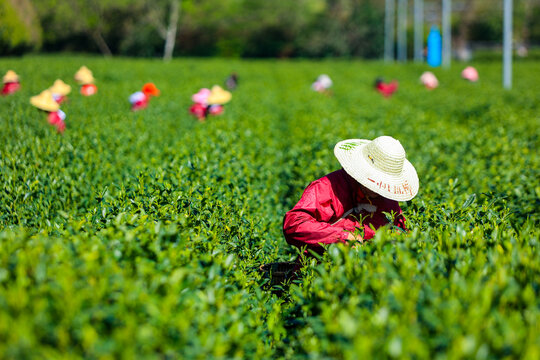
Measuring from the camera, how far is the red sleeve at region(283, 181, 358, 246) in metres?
3.54

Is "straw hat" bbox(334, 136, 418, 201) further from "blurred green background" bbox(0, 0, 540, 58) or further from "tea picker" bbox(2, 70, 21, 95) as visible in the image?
"blurred green background" bbox(0, 0, 540, 58)

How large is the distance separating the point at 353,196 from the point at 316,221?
51 centimetres

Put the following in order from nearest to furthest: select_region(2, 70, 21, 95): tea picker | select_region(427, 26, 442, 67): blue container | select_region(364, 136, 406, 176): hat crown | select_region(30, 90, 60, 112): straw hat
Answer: select_region(364, 136, 406, 176): hat crown, select_region(30, 90, 60, 112): straw hat, select_region(2, 70, 21, 95): tea picker, select_region(427, 26, 442, 67): blue container

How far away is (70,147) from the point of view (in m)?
6.51

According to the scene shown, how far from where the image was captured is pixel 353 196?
13.1ft

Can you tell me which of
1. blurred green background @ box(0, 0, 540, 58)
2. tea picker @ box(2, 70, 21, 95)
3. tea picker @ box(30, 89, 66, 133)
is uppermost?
tea picker @ box(30, 89, 66, 133)

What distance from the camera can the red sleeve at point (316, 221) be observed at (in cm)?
354

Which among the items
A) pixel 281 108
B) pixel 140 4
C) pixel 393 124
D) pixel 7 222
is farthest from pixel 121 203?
pixel 140 4

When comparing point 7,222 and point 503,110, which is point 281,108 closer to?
point 503,110

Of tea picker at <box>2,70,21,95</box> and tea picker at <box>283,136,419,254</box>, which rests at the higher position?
tea picker at <box>283,136,419,254</box>

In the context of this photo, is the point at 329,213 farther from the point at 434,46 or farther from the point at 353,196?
the point at 434,46

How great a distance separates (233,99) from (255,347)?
12410 mm

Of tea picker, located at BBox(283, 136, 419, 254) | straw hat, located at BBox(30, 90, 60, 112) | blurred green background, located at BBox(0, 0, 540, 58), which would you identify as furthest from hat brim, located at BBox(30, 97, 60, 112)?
blurred green background, located at BBox(0, 0, 540, 58)

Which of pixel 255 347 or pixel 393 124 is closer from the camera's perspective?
pixel 255 347
